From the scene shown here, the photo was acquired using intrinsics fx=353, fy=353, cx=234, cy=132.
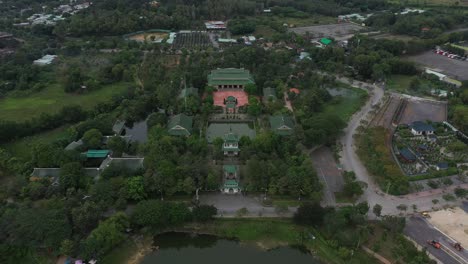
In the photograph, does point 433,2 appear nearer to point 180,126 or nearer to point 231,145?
point 231,145

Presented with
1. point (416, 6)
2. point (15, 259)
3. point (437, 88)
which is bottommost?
point (15, 259)

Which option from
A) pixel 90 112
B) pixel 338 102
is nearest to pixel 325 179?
pixel 338 102

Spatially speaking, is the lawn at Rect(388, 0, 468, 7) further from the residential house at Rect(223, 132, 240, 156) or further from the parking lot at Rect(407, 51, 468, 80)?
the residential house at Rect(223, 132, 240, 156)

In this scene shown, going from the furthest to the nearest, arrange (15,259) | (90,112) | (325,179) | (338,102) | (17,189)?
(338,102) < (90,112) < (325,179) < (17,189) < (15,259)

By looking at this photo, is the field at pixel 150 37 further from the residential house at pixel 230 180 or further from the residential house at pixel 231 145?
the residential house at pixel 230 180

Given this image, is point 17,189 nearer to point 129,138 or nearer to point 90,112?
point 129,138

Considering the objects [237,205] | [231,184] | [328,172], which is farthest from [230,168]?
[328,172]

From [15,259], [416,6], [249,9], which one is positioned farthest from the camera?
[416,6]
